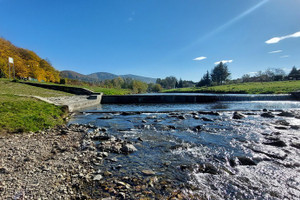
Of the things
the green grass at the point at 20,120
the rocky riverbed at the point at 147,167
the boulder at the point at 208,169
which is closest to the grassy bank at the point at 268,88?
the rocky riverbed at the point at 147,167

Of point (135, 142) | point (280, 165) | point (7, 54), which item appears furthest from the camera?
point (7, 54)

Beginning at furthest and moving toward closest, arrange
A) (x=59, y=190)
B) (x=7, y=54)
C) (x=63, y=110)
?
(x=7, y=54), (x=63, y=110), (x=59, y=190)

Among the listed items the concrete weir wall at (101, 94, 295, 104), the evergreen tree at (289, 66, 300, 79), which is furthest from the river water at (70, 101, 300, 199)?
the evergreen tree at (289, 66, 300, 79)

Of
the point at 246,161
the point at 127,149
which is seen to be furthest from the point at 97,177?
Result: the point at 246,161

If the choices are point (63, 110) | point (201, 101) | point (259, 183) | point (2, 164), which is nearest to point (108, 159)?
point (2, 164)

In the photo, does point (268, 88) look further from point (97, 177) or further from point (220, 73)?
point (220, 73)

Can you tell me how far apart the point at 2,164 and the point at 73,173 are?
2208mm

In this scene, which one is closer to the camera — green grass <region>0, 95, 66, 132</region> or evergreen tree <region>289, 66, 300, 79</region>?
green grass <region>0, 95, 66, 132</region>

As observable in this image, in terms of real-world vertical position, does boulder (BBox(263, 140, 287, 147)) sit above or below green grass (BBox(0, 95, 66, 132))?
below

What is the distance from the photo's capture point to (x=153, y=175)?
430cm

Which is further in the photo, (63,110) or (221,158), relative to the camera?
(63,110)

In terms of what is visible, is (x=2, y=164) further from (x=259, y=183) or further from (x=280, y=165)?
(x=280, y=165)

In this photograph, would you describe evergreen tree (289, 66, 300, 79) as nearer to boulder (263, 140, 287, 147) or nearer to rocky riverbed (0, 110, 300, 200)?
rocky riverbed (0, 110, 300, 200)

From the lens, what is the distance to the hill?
3870 centimetres
